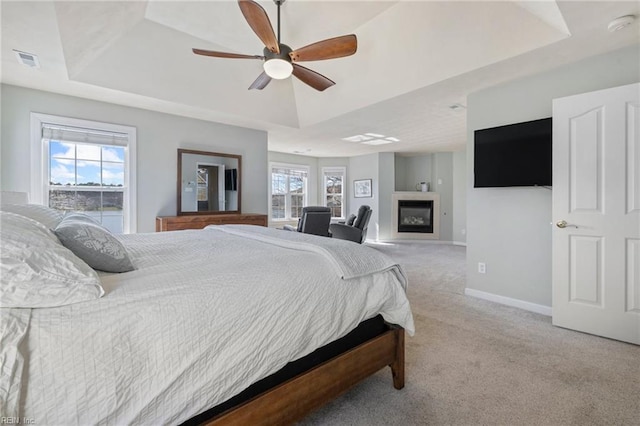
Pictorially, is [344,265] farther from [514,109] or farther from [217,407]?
[514,109]

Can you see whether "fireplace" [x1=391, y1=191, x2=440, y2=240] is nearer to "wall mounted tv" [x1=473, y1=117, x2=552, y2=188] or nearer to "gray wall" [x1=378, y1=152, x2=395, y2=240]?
"gray wall" [x1=378, y1=152, x2=395, y2=240]

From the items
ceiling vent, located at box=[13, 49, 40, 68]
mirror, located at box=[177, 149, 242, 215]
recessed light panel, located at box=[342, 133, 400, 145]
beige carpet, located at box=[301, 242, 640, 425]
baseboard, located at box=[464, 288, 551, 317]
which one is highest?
recessed light panel, located at box=[342, 133, 400, 145]

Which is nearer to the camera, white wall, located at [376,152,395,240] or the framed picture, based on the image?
white wall, located at [376,152,395,240]

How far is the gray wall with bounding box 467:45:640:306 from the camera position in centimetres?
267

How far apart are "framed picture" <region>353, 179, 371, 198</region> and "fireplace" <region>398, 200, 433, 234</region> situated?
37.2 inches

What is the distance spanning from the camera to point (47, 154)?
138 inches

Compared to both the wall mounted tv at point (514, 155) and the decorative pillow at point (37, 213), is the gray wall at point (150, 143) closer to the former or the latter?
the decorative pillow at point (37, 213)

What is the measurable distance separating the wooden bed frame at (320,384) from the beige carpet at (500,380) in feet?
0.62

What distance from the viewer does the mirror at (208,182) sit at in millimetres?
4488

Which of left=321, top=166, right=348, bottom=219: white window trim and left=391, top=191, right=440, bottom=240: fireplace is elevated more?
left=321, top=166, right=348, bottom=219: white window trim

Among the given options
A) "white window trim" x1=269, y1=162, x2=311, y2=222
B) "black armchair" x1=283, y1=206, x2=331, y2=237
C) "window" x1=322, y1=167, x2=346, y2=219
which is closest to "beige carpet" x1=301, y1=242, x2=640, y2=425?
"black armchair" x1=283, y1=206, x2=331, y2=237

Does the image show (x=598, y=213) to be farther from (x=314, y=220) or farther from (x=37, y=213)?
(x=37, y=213)

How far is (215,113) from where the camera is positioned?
428cm

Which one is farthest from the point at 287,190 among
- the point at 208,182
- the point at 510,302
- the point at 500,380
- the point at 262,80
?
the point at 500,380
